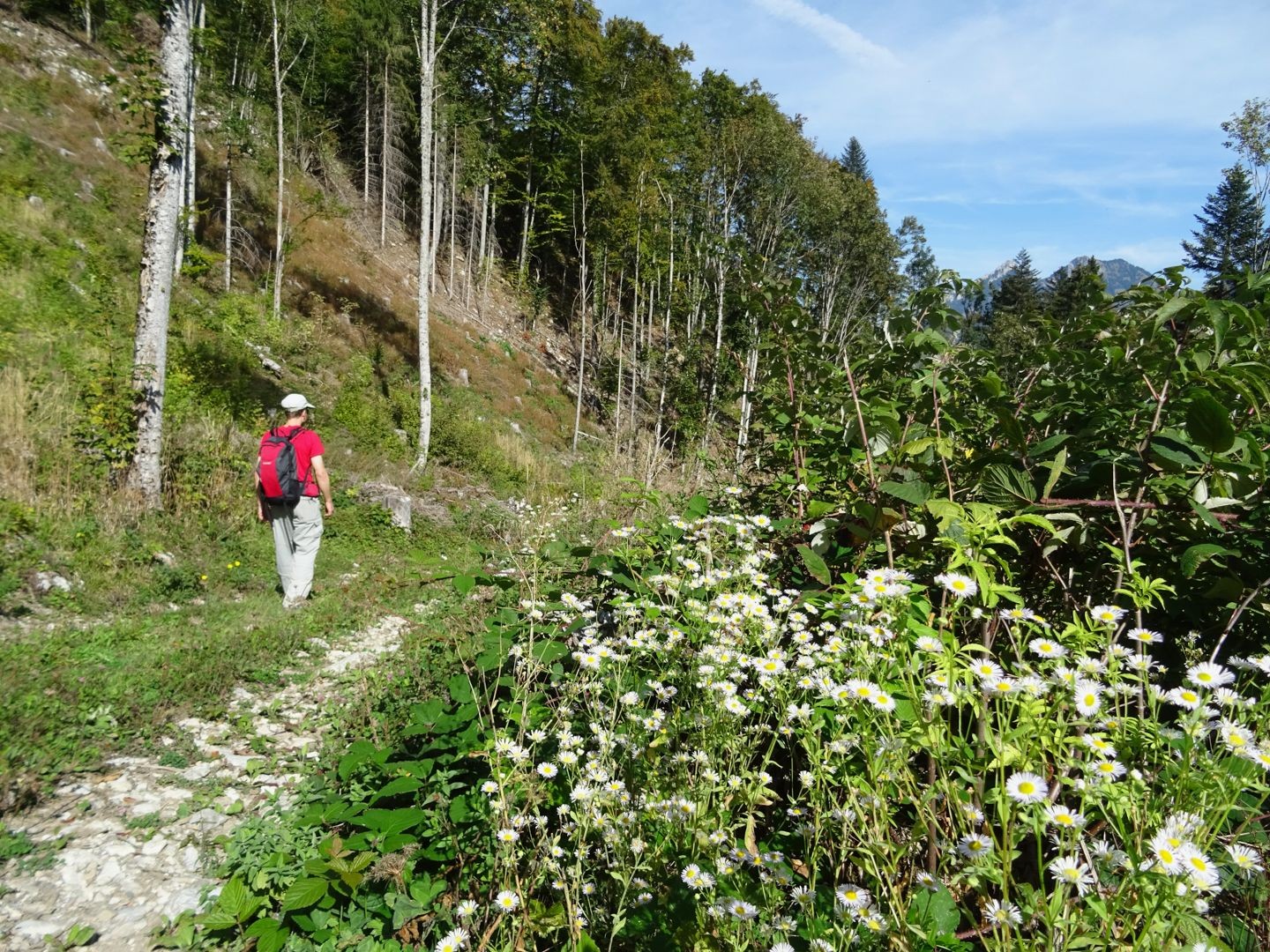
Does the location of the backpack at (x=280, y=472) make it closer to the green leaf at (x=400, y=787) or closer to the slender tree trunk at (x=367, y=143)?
the green leaf at (x=400, y=787)

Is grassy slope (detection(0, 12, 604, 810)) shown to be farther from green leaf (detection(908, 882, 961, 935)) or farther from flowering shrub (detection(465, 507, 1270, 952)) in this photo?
green leaf (detection(908, 882, 961, 935))

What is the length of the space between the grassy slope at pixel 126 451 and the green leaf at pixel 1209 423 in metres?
2.46

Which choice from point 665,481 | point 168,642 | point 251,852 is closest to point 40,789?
point 251,852

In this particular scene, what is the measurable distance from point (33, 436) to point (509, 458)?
967 cm

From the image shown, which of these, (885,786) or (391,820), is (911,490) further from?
(391,820)

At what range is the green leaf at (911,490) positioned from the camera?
6.42 feet

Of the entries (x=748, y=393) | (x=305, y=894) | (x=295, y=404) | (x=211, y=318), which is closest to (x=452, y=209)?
(x=211, y=318)

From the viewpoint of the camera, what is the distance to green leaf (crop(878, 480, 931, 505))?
6.42ft

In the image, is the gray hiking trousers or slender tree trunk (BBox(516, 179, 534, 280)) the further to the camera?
slender tree trunk (BBox(516, 179, 534, 280))

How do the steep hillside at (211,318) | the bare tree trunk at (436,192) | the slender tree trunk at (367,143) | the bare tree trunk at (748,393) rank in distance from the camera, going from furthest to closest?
the slender tree trunk at (367,143) → the bare tree trunk at (436,192) → the steep hillside at (211,318) → the bare tree trunk at (748,393)

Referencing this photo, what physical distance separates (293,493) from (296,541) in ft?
1.61

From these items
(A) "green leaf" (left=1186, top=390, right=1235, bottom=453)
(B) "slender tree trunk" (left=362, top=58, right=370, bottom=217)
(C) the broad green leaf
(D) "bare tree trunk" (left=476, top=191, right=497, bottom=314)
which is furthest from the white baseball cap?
(B) "slender tree trunk" (left=362, top=58, right=370, bottom=217)

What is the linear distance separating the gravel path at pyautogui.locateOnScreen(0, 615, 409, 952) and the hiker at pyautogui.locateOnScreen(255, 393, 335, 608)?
204 cm

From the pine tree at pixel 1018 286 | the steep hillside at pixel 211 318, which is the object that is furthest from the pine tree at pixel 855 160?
the steep hillside at pixel 211 318
